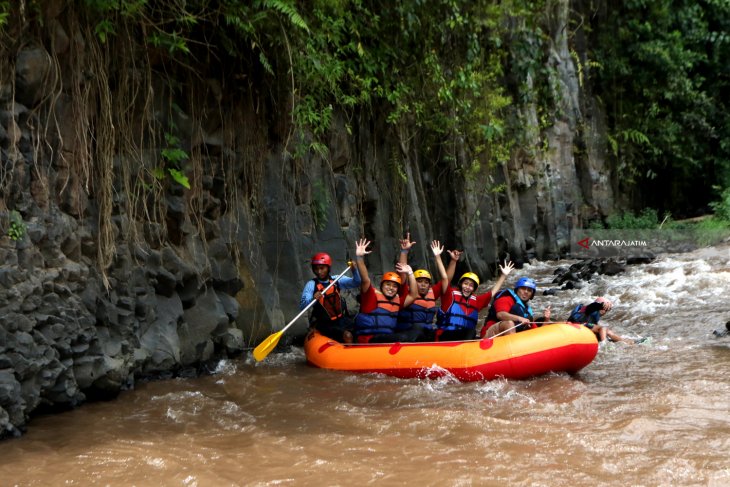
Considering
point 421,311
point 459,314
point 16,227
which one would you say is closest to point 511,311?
point 459,314

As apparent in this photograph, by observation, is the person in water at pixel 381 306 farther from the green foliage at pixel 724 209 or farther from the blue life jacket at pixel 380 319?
the green foliage at pixel 724 209

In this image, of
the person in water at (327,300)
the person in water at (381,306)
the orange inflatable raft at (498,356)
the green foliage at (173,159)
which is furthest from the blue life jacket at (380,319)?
the green foliage at (173,159)

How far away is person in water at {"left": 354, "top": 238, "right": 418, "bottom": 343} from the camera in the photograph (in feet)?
23.8

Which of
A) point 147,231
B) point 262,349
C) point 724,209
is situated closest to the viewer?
point 147,231

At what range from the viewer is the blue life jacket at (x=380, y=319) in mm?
7316

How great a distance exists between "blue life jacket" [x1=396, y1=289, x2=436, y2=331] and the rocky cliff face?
1310 mm

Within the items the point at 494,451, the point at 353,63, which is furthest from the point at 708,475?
the point at 353,63

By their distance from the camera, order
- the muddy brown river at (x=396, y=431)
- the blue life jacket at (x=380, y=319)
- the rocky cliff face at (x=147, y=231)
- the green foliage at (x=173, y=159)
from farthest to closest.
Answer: the blue life jacket at (x=380, y=319) < the green foliage at (x=173, y=159) < the rocky cliff face at (x=147, y=231) < the muddy brown river at (x=396, y=431)

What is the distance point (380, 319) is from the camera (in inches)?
288

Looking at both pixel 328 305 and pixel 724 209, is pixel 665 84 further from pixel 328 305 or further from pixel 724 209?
pixel 328 305

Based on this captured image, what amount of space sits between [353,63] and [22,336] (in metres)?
5.08

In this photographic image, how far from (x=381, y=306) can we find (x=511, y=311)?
129 centimetres

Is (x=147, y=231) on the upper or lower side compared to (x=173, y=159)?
lower

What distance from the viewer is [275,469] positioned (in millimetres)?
3867
